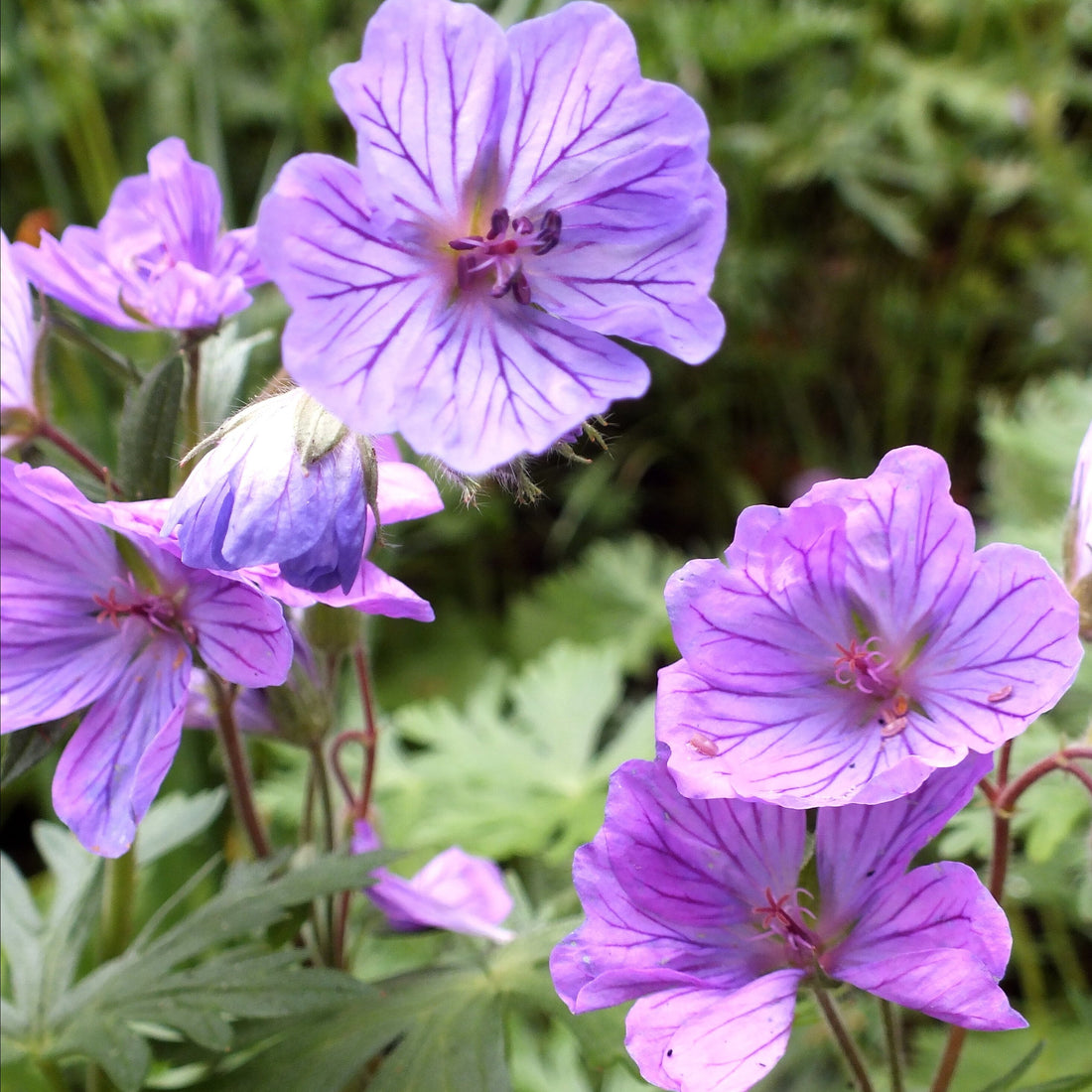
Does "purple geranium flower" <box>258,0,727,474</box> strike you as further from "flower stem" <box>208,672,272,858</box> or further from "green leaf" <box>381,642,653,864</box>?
"green leaf" <box>381,642,653,864</box>

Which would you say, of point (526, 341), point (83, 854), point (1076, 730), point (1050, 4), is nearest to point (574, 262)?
point (526, 341)

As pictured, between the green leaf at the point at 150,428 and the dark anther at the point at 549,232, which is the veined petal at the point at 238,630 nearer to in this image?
the green leaf at the point at 150,428

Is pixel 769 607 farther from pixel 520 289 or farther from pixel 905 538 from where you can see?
pixel 520 289

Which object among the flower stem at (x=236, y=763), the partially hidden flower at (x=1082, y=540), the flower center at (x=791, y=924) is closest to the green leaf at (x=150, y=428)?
the flower stem at (x=236, y=763)

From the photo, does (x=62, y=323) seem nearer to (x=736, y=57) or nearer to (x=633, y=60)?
(x=633, y=60)

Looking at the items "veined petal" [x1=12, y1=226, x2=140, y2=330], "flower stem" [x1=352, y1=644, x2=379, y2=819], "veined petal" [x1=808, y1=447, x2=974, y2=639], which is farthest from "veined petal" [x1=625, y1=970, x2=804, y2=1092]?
"veined petal" [x1=12, y1=226, x2=140, y2=330]
